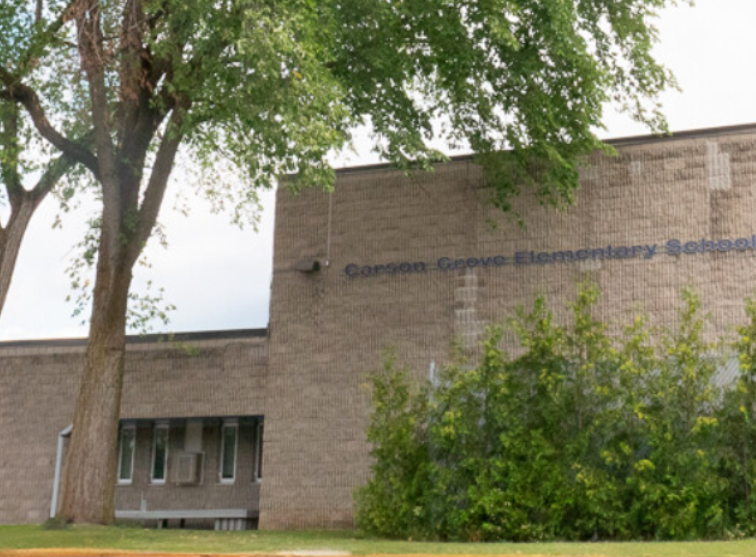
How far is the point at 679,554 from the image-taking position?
47.9 ft

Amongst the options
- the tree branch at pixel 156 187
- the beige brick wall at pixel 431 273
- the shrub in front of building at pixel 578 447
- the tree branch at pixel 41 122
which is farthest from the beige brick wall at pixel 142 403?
the shrub in front of building at pixel 578 447

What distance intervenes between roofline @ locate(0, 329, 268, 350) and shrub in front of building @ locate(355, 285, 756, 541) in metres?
9.93

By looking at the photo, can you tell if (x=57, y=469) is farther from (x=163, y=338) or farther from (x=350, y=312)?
(x=350, y=312)

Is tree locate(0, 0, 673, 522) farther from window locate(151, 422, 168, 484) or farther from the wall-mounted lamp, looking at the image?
window locate(151, 422, 168, 484)

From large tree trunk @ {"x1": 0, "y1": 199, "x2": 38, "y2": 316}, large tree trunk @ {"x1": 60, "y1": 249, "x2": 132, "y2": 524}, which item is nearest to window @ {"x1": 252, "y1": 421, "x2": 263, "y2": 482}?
large tree trunk @ {"x1": 60, "y1": 249, "x2": 132, "y2": 524}

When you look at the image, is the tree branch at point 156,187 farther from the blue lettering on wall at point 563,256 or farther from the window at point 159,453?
the window at point 159,453

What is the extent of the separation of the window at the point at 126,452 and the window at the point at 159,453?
0.61 meters

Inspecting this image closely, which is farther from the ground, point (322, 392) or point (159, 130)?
point (159, 130)

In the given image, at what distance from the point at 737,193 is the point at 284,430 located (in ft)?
35.6

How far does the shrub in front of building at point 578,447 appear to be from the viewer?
59.0 feet

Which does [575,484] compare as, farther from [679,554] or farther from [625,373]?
[679,554]

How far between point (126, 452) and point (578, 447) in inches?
625

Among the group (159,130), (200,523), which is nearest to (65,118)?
(159,130)

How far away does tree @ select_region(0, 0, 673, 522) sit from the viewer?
21688 mm
